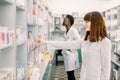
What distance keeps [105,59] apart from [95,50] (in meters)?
0.18

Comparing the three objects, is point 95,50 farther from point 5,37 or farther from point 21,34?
point 5,37

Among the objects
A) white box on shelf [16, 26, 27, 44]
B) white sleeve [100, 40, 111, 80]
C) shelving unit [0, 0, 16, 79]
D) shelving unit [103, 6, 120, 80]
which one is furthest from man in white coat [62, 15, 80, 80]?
shelving unit [0, 0, 16, 79]

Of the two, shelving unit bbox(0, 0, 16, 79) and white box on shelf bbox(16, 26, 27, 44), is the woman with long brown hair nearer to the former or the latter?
white box on shelf bbox(16, 26, 27, 44)

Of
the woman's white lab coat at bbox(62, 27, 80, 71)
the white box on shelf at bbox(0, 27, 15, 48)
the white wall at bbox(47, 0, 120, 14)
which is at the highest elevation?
the white wall at bbox(47, 0, 120, 14)

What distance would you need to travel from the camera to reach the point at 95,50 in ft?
9.86

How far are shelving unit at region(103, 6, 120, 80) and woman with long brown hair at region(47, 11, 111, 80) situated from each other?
224cm

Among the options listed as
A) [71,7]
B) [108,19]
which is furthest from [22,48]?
[71,7]

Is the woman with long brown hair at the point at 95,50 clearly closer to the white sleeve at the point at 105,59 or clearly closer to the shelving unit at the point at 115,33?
the white sleeve at the point at 105,59

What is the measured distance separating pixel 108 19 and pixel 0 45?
28.9 ft

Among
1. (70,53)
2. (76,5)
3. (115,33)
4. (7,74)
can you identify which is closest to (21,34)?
(7,74)

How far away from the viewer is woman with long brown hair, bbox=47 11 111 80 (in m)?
2.91

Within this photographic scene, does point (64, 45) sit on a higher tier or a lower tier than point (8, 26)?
lower

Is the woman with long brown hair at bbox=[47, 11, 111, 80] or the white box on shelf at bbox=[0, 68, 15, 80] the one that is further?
the woman with long brown hair at bbox=[47, 11, 111, 80]

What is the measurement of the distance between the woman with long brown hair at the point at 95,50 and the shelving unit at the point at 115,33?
224cm
